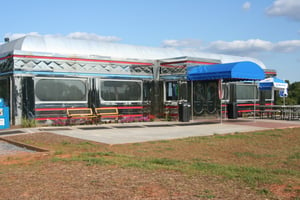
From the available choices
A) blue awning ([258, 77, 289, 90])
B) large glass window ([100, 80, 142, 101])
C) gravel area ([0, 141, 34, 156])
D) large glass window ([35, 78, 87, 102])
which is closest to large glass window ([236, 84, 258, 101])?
blue awning ([258, 77, 289, 90])

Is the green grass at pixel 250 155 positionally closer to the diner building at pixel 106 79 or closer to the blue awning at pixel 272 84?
the diner building at pixel 106 79

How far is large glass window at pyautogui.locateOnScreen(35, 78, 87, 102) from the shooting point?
18.4m

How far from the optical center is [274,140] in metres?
13.2

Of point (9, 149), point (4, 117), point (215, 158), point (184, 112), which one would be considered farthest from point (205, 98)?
point (9, 149)

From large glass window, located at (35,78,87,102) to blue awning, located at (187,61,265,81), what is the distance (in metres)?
6.13

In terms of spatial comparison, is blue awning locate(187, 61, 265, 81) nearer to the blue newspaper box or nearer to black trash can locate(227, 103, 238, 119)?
black trash can locate(227, 103, 238, 119)

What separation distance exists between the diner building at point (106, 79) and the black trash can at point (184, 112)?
2.61 feet

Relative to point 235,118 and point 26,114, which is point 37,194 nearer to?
point 26,114

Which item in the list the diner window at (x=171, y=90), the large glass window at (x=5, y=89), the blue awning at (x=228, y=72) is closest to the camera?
the large glass window at (x=5, y=89)

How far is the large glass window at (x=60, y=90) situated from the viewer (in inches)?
725

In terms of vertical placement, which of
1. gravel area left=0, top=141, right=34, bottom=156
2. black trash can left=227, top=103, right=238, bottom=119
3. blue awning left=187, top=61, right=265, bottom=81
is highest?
blue awning left=187, top=61, right=265, bottom=81

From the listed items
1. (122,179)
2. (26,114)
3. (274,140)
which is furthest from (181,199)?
(26,114)

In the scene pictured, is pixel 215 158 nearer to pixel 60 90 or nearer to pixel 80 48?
pixel 60 90

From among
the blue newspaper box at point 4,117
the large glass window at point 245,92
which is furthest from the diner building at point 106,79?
the large glass window at point 245,92
